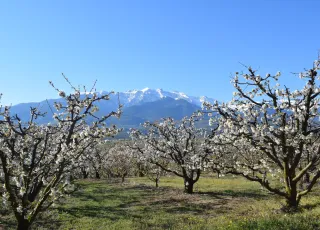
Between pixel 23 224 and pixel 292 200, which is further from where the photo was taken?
pixel 292 200

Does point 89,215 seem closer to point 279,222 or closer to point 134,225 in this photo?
point 134,225

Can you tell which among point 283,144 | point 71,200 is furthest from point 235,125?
Answer: point 71,200

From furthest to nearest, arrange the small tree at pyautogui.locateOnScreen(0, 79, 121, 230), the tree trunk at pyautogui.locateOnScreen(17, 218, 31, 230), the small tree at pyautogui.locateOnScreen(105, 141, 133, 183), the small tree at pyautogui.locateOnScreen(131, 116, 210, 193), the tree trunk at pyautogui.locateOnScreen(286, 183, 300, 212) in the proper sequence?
the small tree at pyautogui.locateOnScreen(105, 141, 133, 183)
the small tree at pyautogui.locateOnScreen(131, 116, 210, 193)
the tree trunk at pyautogui.locateOnScreen(286, 183, 300, 212)
the tree trunk at pyautogui.locateOnScreen(17, 218, 31, 230)
the small tree at pyautogui.locateOnScreen(0, 79, 121, 230)

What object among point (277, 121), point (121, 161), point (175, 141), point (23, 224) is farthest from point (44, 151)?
point (121, 161)

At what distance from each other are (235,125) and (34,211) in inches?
425

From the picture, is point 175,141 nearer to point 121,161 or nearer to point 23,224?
point 23,224

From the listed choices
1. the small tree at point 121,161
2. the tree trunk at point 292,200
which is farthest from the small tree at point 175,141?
the small tree at point 121,161

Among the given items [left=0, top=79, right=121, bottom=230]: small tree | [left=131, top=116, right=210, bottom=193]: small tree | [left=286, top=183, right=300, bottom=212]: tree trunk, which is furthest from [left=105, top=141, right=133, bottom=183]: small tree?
[left=0, top=79, right=121, bottom=230]: small tree

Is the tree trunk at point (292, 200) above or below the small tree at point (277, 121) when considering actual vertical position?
below

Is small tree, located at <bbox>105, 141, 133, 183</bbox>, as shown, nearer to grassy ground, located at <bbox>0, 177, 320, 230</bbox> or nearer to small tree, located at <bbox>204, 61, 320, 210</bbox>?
grassy ground, located at <bbox>0, 177, 320, 230</bbox>

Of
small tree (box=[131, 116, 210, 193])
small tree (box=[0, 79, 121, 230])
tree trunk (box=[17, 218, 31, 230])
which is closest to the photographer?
small tree (box=[0, 79, 121, 230])

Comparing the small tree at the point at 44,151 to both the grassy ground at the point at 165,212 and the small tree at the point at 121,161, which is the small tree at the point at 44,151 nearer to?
the grassy ground at the point at 165,212

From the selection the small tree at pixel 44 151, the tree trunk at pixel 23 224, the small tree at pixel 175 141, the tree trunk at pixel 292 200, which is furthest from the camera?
the small tree at pixel 175 141

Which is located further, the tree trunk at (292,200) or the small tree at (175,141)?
the small tree at (175,141)
